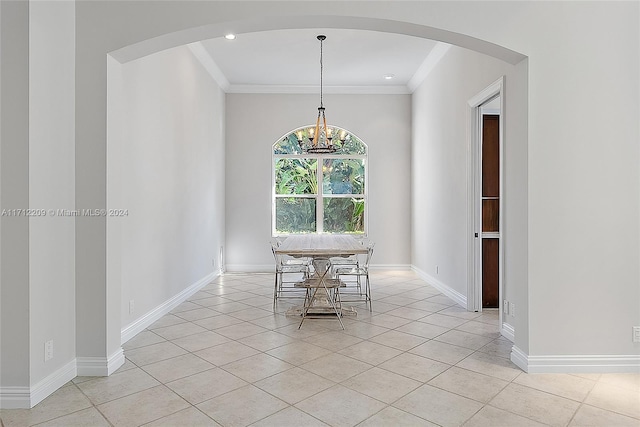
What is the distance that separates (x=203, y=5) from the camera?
120 inches

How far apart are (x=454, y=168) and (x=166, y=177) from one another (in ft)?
11.3

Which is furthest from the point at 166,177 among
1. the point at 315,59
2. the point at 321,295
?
the point at 315,59

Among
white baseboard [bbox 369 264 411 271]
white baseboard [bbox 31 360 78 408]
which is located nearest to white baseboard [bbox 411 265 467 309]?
white baseboard [bbox 369 264 411 271]

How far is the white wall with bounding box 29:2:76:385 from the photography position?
8.70 feet

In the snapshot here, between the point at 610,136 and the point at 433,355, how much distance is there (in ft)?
6.88

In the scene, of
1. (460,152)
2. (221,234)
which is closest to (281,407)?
(460,152)

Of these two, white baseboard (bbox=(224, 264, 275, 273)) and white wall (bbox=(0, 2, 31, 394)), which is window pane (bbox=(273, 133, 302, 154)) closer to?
white baseboard (bbox=(224, 264, 275, 273))

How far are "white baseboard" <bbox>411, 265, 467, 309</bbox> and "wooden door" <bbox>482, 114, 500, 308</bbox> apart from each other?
316 mm

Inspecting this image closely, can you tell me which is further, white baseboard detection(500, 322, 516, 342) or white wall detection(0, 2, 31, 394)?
white baseboard detection(500, 322, 516, 342)

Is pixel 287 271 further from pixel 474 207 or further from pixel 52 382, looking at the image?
pixel 52 382

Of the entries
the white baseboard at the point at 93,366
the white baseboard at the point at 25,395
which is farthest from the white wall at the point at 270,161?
the white baseboard at the point at 25,395

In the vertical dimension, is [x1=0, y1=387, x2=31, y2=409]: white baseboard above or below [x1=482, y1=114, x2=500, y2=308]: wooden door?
below

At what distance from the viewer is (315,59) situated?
6.32m

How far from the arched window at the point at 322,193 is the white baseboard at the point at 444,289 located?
145cm
